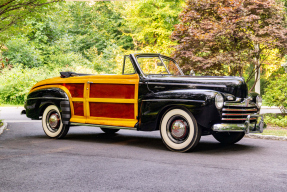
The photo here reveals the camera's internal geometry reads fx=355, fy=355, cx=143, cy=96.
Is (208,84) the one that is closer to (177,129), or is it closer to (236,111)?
(236,111)

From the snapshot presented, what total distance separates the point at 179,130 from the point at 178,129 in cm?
3

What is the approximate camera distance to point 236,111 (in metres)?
6.56

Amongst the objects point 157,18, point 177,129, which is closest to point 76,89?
point 177,129

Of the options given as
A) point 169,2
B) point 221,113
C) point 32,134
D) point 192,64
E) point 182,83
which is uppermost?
point 169,2

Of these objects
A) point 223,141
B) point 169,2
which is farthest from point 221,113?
point 169,2

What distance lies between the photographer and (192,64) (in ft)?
44.8

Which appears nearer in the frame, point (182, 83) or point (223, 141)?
point (182, 83)

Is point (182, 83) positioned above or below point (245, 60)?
below

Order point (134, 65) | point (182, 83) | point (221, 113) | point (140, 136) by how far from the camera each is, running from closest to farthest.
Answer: point (221, 113) < point (182, 83) < point (134, 65) < point (140, 136)

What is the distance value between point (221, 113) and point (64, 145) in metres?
3.43

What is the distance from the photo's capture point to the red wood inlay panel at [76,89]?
817 centimetres

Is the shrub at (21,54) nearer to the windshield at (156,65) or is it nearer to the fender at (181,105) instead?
the windshield at (156,65)

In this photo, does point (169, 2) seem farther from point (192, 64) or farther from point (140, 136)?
point (140, 136)

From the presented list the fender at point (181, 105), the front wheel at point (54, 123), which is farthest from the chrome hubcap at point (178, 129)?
the front wheel at point (54, 123)
